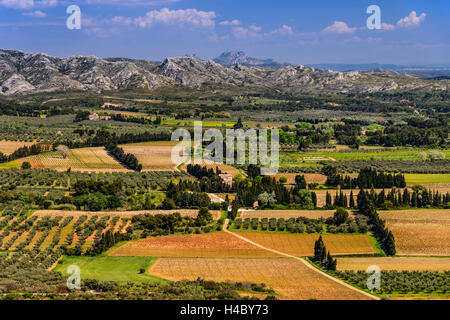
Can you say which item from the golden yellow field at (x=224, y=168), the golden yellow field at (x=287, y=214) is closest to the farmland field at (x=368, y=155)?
the golden yellow field at (x=224, y=168)

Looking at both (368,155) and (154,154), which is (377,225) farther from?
(154,154)

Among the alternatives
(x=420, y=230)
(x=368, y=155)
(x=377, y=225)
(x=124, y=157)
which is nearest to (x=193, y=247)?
(x=377, y=225)

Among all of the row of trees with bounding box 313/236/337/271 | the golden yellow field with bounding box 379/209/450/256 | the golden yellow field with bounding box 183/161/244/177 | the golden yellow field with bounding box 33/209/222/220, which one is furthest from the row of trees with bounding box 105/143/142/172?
the row of trees with bounding box 313/236/337/271

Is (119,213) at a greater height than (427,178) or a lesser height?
lesser

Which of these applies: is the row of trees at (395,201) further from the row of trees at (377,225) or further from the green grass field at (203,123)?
the green grass field at (203,123)

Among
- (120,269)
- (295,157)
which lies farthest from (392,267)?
(295,157)

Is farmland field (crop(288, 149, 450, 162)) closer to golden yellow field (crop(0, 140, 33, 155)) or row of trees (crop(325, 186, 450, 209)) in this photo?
row of trees (crop(325, 186, 450, 209))

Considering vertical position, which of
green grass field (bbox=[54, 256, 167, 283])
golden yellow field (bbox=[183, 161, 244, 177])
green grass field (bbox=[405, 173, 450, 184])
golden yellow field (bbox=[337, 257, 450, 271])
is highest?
golden yellow field (bbox=[183, 161, 244, 177])
